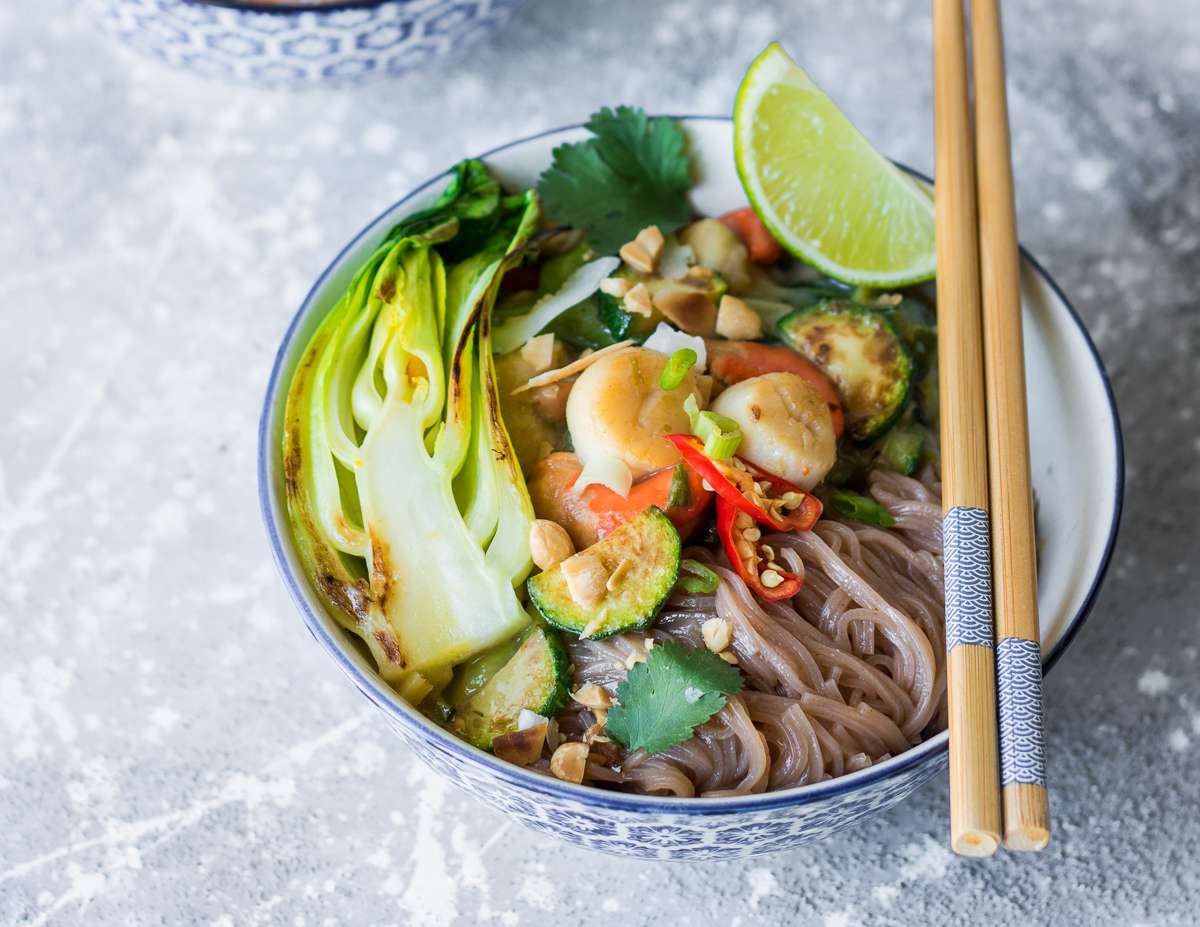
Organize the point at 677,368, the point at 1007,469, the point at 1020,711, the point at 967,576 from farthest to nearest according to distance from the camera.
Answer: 1. the point at 677,368
2. the point at 1007,469
3. the point at 967,576
4. the point at 1020,711

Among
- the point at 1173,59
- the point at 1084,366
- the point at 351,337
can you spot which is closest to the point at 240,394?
the point at 351,337

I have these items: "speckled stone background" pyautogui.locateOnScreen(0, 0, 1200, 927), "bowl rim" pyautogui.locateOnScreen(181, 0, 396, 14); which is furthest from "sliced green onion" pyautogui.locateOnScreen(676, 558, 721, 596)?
"bowl rim" pyautogui.locateOnScreen(181, 0, 396, 14)

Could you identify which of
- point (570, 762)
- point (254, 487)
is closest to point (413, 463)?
point (570, 762)

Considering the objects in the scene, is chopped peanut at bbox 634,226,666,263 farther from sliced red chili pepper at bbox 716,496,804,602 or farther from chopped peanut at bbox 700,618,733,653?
chopped peanut at bbox 700,618,733,653

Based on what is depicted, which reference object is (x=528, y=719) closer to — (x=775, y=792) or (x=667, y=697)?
(x=667, y=697)

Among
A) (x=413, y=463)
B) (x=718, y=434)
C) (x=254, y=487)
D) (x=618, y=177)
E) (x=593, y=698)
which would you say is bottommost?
(x=254, y=487)

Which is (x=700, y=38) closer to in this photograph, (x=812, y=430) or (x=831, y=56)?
(x=831, y=56)
